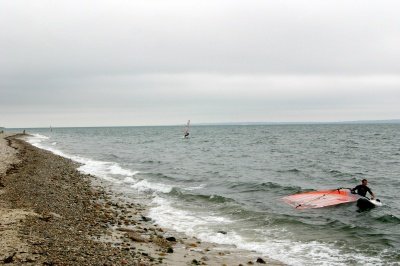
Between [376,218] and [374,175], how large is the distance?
649 inches

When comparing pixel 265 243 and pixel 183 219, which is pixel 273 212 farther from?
pixel 265 243

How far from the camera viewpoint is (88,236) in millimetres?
13242

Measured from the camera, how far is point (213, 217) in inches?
732

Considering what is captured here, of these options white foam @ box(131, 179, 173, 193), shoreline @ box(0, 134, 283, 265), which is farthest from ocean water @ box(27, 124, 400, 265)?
shoreline @ box(0, 134, 283, 265)

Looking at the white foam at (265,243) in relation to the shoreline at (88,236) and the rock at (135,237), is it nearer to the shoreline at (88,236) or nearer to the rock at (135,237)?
the shoreline at (88,236)

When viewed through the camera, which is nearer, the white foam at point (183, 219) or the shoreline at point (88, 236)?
the shoreline at point (88, 236)

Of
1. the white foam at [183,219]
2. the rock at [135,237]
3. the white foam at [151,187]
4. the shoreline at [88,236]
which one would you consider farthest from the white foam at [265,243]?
the white foam at [151,187]

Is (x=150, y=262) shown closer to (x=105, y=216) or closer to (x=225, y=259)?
(x=225, y=259)

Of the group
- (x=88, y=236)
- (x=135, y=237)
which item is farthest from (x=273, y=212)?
(x=88, y=236)

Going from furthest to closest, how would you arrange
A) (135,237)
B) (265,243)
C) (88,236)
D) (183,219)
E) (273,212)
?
(273,212) → (183,219) → (265,243) → (135,237) → (88,236)

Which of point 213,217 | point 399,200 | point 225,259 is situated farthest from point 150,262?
point 399,200

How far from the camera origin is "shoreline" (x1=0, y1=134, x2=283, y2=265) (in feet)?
34.5

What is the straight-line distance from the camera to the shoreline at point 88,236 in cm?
1052

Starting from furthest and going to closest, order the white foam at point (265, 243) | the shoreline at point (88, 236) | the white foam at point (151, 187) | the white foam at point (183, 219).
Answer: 1. the white foam at point (151, 187)
2. the white foam at point (183, 219)
3. the white foam at point (265, 243)
4. the shoreline at point (88, 236)
